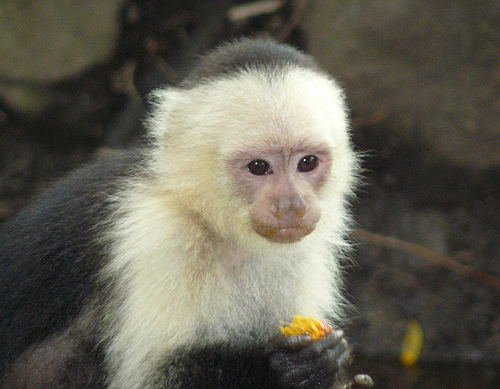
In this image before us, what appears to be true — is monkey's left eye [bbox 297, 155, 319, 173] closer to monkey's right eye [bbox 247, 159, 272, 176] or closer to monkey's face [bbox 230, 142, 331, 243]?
monkey's face [bbox 230, 142, 331, 243]

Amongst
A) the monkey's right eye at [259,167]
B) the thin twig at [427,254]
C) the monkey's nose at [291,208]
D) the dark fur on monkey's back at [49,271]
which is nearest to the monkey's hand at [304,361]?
the monkey's nose at [291,208]

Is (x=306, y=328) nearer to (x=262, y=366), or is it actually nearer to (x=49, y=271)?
(x=262, y=366)

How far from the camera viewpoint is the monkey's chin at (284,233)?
2808 mm

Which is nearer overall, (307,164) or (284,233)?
(284,233)

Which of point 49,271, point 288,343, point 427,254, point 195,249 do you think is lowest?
point 427,254

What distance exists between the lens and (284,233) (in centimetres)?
281

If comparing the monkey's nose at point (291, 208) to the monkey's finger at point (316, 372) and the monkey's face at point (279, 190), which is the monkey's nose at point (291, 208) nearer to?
the monkey's face at point (279, 190)

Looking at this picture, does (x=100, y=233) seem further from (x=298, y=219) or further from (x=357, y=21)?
(x=357, y=21)

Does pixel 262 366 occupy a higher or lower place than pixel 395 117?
lower

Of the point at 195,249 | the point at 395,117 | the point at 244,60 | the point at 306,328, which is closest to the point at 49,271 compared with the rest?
the point at 195,249

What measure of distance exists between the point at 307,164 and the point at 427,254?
117 inches

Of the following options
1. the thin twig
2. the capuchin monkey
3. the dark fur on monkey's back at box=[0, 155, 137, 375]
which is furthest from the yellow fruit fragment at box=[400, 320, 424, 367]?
the dark fur on monkey's back at box=[0, 155, 137, 375]

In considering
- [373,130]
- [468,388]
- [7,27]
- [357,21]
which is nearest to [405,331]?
[468,388]

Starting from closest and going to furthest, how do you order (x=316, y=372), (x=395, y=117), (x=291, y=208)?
(x=291, y=208), (x=316, y=372), (x=395, y=117)
